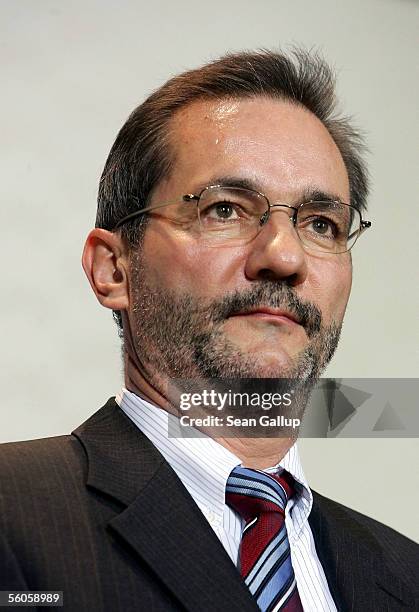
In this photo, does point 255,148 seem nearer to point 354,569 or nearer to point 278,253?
point 278,253

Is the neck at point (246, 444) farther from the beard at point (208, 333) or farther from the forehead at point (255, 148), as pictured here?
the forehead at point (255, 148)

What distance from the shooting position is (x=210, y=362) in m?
1.46

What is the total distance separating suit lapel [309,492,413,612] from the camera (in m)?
1.44

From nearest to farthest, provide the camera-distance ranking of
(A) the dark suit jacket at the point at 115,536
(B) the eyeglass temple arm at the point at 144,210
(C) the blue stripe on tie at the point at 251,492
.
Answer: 1. (A) the dark suit jacket at the point at 115,536
2. (C) the blue stripe on tie at the point at 251,492
3. (B) the eyeglass temple arm at the point at 144,210

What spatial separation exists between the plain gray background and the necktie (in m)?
0.65

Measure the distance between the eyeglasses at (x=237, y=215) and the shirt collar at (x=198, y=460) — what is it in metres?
0.25

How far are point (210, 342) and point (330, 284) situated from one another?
0.67ft

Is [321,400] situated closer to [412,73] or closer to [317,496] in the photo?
[317,496]

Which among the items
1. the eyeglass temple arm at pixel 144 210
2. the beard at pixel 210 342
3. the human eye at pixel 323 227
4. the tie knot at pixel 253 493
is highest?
the eyeglass temple arm at pixel 144 210

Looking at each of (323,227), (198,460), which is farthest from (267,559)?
(323,227)

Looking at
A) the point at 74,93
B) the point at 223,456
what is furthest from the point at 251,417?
the point at 74,93

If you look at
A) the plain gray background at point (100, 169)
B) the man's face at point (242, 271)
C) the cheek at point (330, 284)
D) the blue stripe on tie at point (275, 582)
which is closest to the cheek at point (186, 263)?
the man's face at point (242, 271)

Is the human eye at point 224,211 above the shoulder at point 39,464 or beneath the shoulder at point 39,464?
above

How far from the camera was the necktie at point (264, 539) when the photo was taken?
4.34 ft
